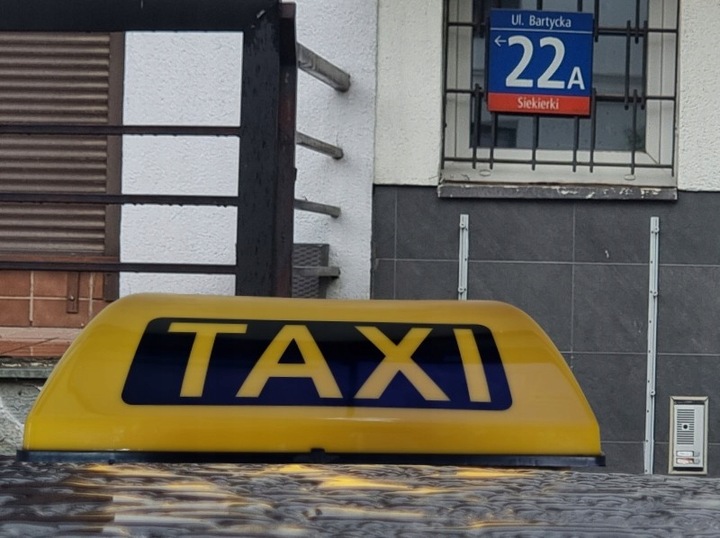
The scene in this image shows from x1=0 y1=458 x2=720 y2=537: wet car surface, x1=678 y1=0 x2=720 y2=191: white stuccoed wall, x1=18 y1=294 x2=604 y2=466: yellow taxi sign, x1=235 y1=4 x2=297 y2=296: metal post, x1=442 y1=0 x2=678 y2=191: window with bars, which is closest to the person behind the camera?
x1=0 y1=458 x2=720 y2=537: wet car surface

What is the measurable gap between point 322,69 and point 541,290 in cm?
192

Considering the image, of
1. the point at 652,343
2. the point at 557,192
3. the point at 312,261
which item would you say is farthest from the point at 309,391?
the point at 652,343

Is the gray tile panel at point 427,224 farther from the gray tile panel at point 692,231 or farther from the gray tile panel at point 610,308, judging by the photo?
the gray tile panel at point 692,231

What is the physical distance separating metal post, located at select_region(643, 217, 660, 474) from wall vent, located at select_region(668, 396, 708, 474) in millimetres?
116

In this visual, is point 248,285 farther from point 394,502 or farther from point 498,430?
point 394,502

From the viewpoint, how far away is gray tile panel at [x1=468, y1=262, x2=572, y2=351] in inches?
321

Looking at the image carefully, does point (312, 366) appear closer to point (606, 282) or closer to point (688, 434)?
point (606, 282)

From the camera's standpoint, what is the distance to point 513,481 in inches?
62.1

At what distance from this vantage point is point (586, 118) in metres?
8.33

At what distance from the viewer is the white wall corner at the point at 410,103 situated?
26.6 ft

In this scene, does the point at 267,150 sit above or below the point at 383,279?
above

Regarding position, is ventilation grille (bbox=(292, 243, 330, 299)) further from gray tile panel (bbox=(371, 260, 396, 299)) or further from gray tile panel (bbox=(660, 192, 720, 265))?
gray tile panel (bbox=(660, 192, 720, 265))

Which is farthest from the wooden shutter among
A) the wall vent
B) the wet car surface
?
the wet car surface

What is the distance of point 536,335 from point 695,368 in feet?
18.4
